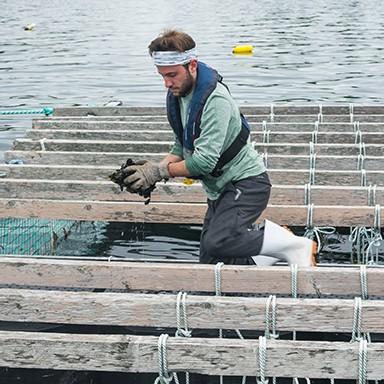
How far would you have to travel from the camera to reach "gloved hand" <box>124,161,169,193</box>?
6473 millimetres

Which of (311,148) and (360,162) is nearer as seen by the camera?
(360,162)

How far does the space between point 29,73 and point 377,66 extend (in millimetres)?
13678

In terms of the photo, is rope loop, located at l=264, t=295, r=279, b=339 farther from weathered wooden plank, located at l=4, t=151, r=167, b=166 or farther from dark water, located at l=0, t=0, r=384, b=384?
weathered wooden plank, located at l=4, t=151, r=167, b=166

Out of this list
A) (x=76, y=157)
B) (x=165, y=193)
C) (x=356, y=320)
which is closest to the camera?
(x=356, y=320)

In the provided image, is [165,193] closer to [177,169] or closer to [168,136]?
[177,169]

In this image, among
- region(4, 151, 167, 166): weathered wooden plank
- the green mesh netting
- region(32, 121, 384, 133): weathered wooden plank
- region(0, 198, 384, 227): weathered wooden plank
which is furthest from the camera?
region(32, 121, 384, 133): weathered wooden plank

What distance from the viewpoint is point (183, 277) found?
6.19 metres

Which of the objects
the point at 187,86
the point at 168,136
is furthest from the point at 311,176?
the point at 187,86

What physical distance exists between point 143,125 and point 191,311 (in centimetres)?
701

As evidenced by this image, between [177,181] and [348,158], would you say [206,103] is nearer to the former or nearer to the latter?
[177,181]

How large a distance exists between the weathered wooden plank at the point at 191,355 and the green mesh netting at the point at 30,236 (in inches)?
163

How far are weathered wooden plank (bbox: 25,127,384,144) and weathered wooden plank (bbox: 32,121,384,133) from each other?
0.90ft

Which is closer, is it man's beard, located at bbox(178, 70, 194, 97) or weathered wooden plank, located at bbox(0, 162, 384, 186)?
man's beard, located at bbox(178, 70, 194, 97)


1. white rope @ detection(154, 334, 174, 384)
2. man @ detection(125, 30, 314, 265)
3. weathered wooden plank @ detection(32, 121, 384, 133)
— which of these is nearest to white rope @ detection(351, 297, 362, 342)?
white rope @ detection(154, 334, 174, 384)
